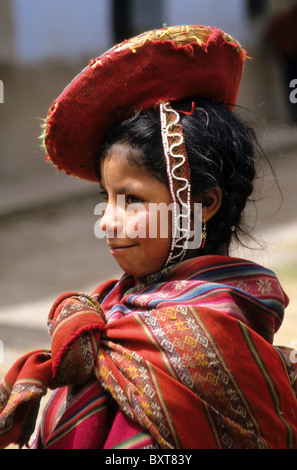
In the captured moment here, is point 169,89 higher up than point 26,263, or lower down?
higher up

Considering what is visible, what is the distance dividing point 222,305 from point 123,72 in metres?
0.70

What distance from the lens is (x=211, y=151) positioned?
192 centimetres

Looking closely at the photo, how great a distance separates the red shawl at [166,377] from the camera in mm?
1646

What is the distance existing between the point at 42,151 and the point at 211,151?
20.1ft

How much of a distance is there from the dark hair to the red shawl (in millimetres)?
272

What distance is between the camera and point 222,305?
1.76 meters

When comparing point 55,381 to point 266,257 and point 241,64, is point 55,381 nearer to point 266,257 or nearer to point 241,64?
point 241,64

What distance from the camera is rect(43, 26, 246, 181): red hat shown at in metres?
1.88

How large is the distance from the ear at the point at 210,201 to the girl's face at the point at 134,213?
12 cm

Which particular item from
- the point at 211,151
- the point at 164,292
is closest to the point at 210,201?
the point at 211,151

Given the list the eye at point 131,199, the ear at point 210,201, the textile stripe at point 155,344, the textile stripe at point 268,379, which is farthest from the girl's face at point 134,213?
the textile stripe at point 268,379

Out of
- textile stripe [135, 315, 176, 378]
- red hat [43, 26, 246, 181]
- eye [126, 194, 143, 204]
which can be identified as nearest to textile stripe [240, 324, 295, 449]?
textile stripe [135, 315, 176, 378]
